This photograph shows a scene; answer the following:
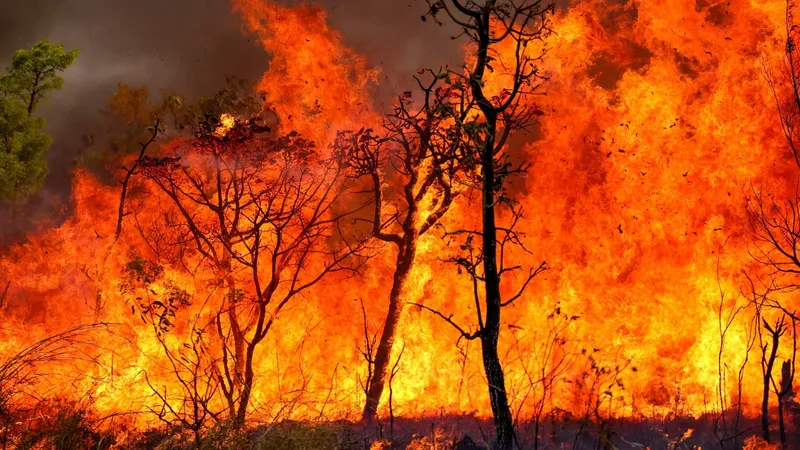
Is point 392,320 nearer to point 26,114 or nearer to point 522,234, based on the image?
point 522,234

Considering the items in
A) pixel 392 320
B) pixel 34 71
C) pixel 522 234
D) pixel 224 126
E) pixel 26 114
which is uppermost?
pixel 34 71

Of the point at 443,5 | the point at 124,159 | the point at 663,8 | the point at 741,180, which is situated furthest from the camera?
the point at 124,159

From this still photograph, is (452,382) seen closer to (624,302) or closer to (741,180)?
(624,302)

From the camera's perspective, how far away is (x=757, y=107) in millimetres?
13289

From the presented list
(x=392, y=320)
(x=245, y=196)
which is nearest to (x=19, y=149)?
(x=245, y=196)

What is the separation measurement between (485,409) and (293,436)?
874cm

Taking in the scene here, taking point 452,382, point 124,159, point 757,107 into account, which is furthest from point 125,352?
point 757,107

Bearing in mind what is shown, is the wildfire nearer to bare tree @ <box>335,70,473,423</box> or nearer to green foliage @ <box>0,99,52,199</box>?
bare tree @ <box>335,70,473,423</box>

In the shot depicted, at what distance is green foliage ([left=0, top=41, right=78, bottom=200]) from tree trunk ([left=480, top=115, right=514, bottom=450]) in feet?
71.4

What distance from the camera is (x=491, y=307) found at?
793 centimetres

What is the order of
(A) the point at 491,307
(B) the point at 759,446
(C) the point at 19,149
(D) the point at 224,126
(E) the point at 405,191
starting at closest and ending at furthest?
(B) the point at 759,446
(A) the point at 491,307
(D) the point at 224,126
(E) the point at 405,191
(C) the point at 19,149

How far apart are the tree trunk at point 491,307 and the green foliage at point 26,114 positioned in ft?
71.4

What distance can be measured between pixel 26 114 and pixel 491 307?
2254 centimetres

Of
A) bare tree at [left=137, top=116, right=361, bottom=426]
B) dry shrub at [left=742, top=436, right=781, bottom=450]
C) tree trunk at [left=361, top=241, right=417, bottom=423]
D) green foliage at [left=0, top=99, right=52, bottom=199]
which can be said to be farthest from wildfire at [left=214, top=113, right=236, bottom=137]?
green foliage at [left=0, top=99, right=52, bottom=199]
